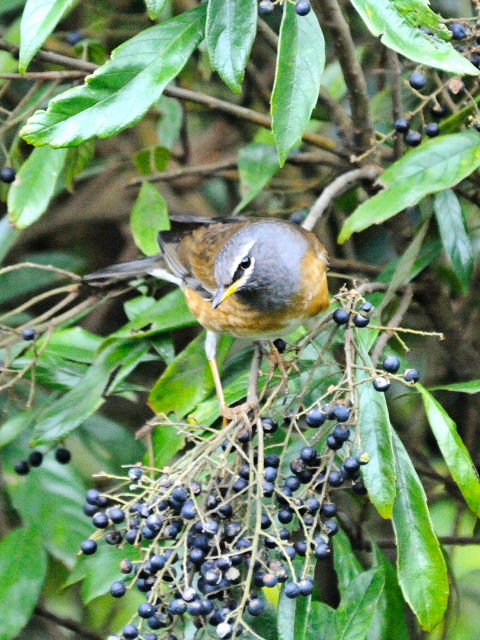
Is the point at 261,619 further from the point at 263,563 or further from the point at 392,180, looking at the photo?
the point at 392,180

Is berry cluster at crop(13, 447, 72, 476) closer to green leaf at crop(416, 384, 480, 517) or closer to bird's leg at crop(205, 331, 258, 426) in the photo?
bird's leg at crop(205, 331, 258, 426)

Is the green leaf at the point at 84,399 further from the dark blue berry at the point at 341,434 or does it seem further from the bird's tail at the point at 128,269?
the dark blue berry at the point at 341,434

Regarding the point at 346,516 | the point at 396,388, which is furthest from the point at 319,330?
the point at 396,388

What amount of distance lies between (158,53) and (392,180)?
839 millimetres

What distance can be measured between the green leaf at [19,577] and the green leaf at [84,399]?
0.46 m

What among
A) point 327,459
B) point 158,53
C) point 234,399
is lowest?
point 234,399

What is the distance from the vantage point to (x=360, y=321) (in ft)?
7.44

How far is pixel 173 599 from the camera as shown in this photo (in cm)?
211

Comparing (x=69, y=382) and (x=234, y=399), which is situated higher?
(x=234, y=399)

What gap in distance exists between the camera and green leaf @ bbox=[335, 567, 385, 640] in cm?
226

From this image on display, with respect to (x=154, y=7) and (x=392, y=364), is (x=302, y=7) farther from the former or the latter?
(x=392, y=364)

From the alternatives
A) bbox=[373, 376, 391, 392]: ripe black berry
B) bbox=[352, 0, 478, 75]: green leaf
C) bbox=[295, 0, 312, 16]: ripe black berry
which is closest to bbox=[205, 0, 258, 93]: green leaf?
bbox=[295, 0, 312, 16]: ripe black berry

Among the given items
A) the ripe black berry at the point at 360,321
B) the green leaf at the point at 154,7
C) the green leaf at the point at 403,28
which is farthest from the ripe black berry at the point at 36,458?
the green leaf at the point at 403,28

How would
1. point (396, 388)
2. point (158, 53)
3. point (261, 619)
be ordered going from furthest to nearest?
1. point (396, 388)
2. point (158, 53)
3. point (261, 619)
